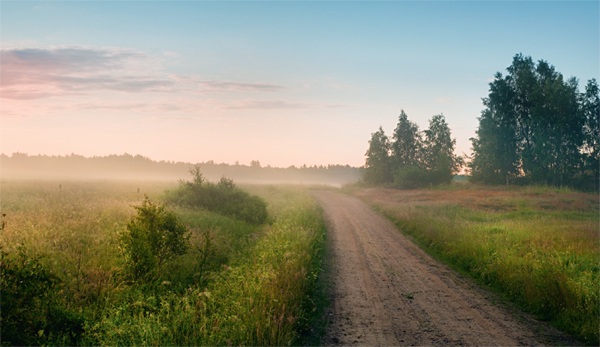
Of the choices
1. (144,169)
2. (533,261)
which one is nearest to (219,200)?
(533,261)

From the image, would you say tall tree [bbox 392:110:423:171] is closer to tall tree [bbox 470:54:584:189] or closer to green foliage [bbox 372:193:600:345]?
tall tree [bbox 470:54:584:189]

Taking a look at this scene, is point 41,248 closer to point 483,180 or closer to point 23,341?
point 23,341

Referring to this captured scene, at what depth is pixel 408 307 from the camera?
25.7ft

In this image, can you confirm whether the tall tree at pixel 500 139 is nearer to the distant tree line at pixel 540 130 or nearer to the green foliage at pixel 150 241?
the distant tree line at pixel 540 130

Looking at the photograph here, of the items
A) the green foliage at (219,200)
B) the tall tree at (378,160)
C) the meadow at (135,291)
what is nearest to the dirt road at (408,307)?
the meadow at (135,291)

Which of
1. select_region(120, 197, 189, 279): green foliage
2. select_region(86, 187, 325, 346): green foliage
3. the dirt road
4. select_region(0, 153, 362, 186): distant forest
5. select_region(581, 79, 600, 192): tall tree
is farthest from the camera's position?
select_region(0, 153, 362, 186): distant forest

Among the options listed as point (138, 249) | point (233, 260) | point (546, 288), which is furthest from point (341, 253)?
point (138, 249)

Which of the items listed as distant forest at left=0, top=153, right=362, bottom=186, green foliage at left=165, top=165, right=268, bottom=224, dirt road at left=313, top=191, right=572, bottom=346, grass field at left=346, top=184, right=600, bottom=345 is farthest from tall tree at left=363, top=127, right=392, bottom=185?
dirt road at left=313, top=191, right=572, bottom=346

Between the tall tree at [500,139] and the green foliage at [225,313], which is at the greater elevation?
the tall tree at [500,139]

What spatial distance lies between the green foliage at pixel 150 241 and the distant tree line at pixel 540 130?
52208 millimetres

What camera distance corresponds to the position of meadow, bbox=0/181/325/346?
5.62 metres

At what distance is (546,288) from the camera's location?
26.3ft

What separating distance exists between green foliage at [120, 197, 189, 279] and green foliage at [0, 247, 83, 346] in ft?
8.01

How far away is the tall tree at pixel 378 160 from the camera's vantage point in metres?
67.9
